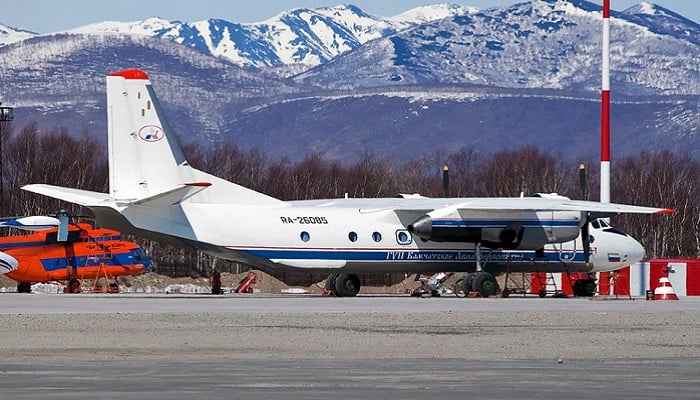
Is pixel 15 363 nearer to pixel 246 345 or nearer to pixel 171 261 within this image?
pixel 246 345

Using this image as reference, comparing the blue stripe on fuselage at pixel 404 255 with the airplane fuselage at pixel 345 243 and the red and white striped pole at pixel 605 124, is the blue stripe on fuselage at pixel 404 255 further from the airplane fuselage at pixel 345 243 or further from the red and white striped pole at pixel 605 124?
the red and white striped pole at pixel 605 124

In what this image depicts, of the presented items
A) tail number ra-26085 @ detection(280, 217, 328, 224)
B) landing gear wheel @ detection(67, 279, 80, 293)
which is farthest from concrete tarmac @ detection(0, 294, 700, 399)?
landing gear wheel @ detection(67, 279, 80, 293)

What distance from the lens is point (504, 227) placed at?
174 feet

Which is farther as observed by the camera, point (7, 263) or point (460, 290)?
point (7, 263)

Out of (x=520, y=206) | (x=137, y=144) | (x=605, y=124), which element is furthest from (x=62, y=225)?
(x=605, y=124)

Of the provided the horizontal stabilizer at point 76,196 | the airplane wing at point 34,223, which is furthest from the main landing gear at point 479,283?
the airplane wing at point 34,223

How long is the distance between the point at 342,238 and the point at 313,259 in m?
1.26

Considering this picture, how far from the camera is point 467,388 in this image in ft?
71.1

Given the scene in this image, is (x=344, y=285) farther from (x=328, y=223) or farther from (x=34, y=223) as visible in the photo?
(x=34, y=223)

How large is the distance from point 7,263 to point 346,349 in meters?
31.6

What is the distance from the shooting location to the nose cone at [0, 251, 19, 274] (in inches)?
2303

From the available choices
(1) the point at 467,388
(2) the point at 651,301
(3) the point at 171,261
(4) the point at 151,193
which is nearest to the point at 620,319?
(2) the point at 651,301

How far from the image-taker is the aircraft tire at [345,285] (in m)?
53.4

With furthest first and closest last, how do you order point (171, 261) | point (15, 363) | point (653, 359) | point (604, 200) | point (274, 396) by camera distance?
point (171, 261)
point (604, 200)
point (653, 359)
point (15, 363)
point (274, 396)
